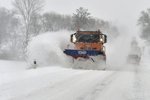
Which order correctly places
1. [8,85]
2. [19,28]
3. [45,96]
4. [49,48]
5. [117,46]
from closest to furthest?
[45,96], [8,85], [49,48], [117,46], [19,28]

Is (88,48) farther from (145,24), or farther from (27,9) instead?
(145,24)

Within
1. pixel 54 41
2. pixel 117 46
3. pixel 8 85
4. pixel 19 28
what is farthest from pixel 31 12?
pixel 8 85

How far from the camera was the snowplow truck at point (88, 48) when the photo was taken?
966 inches

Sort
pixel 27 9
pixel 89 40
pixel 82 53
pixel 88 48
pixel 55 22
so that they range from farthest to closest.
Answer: pixel 55 22 < pixel 27 9 < pixel 89 40 < pixel 88 48 < pixel 82 53

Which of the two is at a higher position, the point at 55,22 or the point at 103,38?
the point at 55,22

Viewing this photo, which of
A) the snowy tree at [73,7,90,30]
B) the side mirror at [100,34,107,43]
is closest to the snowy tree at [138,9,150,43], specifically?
the snowy tree at [73,7,90,30]

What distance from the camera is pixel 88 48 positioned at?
26484 millimetres

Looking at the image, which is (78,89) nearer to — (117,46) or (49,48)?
(49,48)

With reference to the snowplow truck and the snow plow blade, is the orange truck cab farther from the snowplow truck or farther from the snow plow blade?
the snow plow blade

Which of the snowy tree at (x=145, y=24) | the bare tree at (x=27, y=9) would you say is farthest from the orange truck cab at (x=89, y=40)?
the snowy tree at (x=145, y=24)

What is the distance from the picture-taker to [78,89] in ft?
41.7

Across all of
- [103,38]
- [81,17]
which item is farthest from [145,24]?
[103,38]

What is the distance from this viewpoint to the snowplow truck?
80.5 ft

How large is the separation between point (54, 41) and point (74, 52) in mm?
3603
